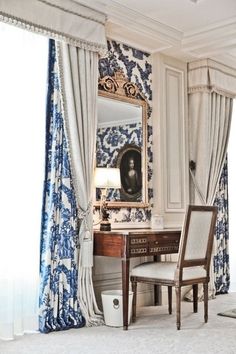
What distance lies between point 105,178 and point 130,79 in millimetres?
1145

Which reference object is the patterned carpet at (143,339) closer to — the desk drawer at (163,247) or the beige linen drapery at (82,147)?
the beige linen drapery at (82,147)

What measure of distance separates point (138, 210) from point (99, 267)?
0.73 m

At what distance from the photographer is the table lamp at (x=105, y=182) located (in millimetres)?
4023

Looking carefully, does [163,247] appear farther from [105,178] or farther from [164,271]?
[105,178]

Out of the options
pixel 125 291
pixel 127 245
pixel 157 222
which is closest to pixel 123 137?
pixel 157 222

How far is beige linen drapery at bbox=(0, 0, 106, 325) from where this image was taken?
3.71m

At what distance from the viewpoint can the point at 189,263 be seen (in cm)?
385

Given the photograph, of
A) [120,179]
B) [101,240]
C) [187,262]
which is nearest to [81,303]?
[101,240]

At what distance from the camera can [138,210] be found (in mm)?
4633

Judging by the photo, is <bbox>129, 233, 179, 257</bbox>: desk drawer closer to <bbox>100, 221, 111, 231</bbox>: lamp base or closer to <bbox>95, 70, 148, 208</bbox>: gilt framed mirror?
<bbox>100, 221, 111, 231</bbox>: lamp base

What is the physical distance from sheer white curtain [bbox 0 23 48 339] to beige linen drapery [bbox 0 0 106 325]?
20 centimetres

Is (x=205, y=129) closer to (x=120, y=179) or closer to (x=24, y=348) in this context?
(x=120, y=179)

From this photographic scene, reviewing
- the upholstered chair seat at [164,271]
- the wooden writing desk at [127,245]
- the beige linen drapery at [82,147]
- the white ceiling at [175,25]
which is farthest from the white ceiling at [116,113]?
the upholstered chair seat at [164,271]

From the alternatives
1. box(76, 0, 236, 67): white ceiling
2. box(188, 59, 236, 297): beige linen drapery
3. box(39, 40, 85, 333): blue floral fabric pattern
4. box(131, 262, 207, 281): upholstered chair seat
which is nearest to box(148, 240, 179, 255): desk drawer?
box(131, 262, 207, 281): upholstered chair seat
